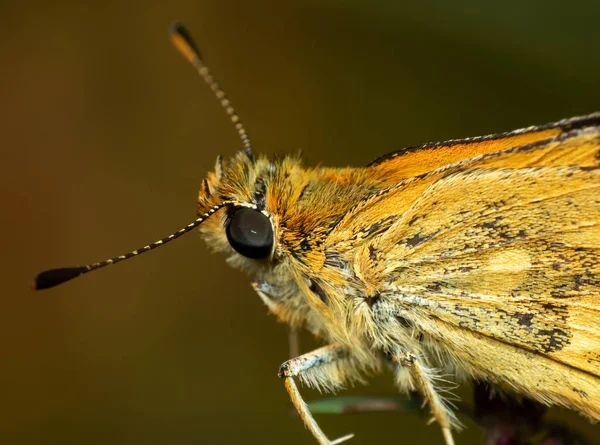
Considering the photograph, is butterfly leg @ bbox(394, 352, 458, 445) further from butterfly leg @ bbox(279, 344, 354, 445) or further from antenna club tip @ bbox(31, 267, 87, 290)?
antenna club tip @ bbox(31, 267, 87, 290)

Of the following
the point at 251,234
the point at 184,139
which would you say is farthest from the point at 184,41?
the point at 184,139

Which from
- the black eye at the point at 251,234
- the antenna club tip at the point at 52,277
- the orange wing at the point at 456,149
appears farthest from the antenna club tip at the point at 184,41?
the antenna club tip at the point at 52,277

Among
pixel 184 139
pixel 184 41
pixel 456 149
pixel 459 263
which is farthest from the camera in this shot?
pixel 184 139

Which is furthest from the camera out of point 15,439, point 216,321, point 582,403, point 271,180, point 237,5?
point 237,5

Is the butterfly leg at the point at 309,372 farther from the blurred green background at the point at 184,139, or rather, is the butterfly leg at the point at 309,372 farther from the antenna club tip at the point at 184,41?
the blurred green background at the point at 184,139

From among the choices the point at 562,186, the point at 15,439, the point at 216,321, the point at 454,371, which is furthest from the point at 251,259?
the point at 15,439

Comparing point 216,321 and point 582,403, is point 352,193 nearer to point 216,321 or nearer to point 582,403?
point 582,403

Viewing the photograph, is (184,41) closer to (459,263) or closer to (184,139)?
(459,263)
